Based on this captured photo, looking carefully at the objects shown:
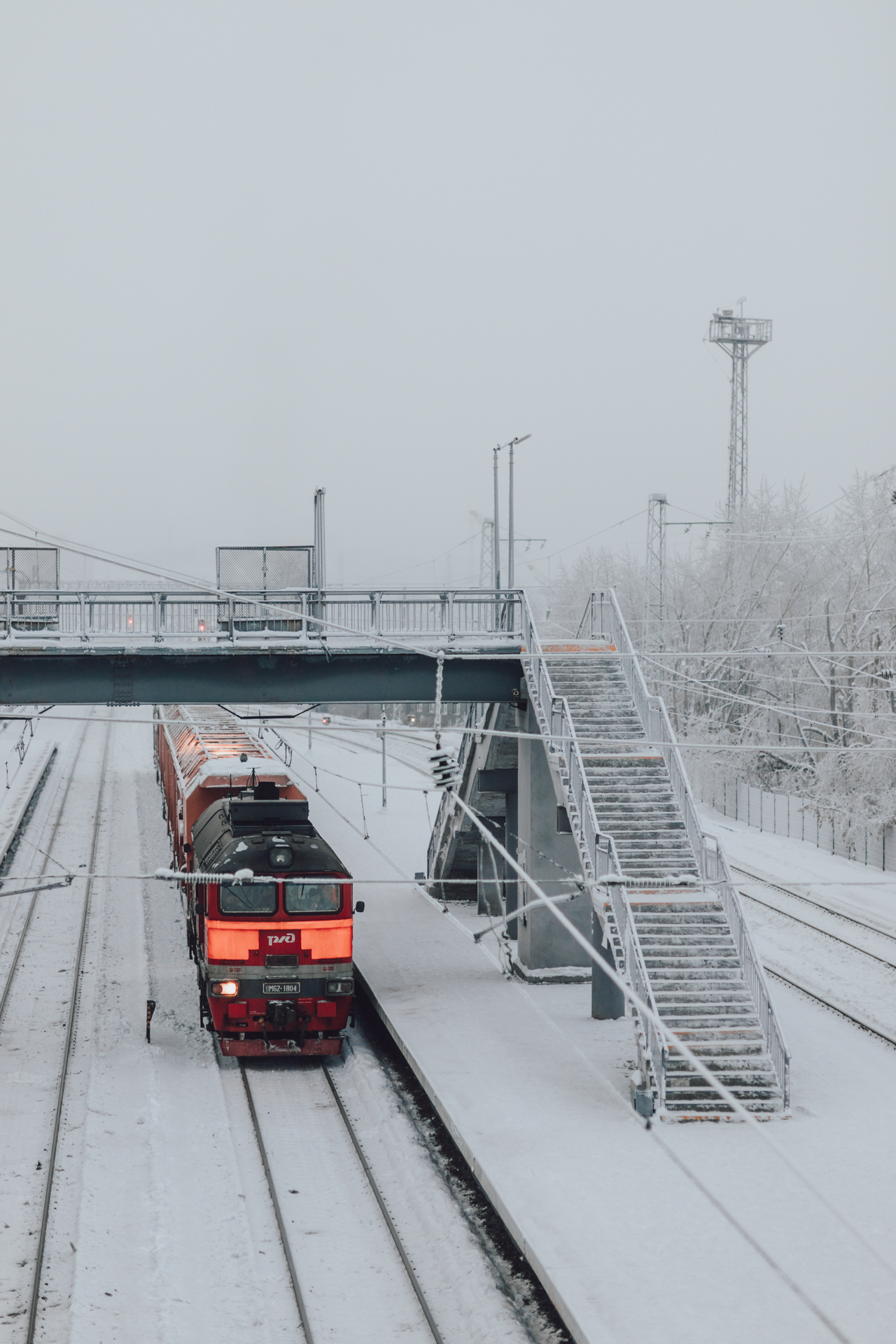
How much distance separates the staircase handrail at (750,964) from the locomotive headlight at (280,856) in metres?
6.35

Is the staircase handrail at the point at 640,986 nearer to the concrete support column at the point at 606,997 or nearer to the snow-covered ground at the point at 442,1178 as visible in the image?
the snow-covered ground at the point at 442,1178

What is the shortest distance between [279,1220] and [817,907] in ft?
69.5

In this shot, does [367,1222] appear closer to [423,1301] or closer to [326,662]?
[423,1301]

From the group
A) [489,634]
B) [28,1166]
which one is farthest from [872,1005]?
[28,1166]

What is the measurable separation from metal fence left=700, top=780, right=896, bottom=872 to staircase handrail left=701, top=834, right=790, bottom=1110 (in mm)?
20505

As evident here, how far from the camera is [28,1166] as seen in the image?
1492 centimetres

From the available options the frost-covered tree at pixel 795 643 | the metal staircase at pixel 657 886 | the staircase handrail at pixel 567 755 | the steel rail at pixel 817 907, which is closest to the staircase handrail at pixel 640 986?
the metal staircase at pixel 657 886

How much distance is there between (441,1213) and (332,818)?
105 ft

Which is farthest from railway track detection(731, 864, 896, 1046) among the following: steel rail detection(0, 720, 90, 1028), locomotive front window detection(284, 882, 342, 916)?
steel rail detection(0, 720, 90, 1028)

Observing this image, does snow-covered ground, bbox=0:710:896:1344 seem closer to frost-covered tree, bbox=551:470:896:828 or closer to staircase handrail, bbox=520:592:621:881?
staircase handrail, bbox=520:592:621:881

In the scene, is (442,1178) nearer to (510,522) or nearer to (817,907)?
(510,522)

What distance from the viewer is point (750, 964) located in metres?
18.0

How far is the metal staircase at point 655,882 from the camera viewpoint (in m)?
16.8

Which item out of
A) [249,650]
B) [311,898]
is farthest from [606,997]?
[249,650]
